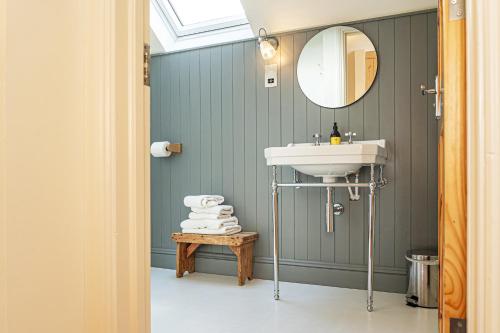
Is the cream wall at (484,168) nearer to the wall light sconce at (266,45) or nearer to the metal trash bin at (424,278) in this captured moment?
the metal trash bin at (424,278)

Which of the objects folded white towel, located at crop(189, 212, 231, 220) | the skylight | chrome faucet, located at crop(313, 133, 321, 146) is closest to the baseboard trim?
folded white towel, located at crop(189, 212, 231, 220)

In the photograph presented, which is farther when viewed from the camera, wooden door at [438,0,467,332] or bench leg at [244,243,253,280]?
bench leg at [244,243,253,280]

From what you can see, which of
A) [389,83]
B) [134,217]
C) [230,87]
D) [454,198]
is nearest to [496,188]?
[454,198]

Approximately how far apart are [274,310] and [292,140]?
1.21 metres

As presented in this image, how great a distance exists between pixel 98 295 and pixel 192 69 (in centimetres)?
280

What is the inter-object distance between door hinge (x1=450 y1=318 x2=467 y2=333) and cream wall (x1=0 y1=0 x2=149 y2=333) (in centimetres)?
59

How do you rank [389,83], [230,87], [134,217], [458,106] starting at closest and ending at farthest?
[458,106], [134,217], [389,83], [230,87]

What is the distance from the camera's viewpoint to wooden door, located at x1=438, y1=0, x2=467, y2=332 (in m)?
0.71

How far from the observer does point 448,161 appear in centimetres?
74

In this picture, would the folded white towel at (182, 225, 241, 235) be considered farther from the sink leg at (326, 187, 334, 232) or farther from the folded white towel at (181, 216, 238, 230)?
the sink leg at (326, 187, 334, 232)

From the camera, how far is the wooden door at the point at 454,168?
71 cm

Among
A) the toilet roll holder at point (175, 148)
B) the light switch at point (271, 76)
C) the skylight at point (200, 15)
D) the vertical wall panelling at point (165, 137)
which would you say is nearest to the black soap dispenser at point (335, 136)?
the light switch at point (271, 76)

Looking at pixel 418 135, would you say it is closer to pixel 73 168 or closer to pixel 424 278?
pixel 424 278

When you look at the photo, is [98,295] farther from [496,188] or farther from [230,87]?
[230,87]
